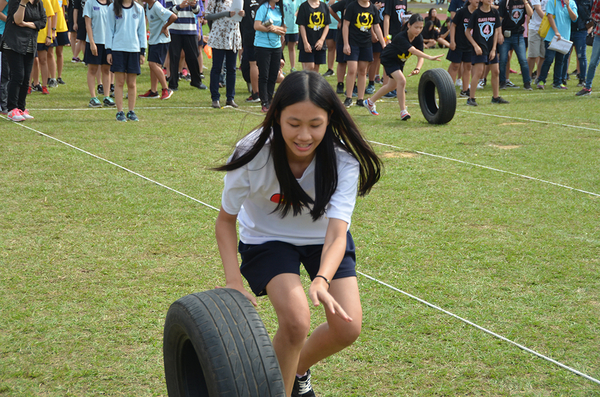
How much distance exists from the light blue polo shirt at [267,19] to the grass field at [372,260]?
223 centimetres

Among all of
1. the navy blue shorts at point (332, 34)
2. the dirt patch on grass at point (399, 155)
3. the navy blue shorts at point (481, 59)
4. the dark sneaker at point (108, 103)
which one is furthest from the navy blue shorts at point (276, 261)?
the navy blue shorts at point (332, 34)

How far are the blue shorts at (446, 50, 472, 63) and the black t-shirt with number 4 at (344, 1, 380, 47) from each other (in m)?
2.14

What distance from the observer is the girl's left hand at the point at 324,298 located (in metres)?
1.96

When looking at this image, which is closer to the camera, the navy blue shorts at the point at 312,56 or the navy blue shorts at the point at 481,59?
the navy blue shorts at the point at 481,59

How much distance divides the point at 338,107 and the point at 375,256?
1.87 meters

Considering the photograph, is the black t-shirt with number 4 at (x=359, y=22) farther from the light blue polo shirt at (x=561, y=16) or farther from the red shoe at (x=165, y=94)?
the light blue polo shirt at (x=561, y=16)

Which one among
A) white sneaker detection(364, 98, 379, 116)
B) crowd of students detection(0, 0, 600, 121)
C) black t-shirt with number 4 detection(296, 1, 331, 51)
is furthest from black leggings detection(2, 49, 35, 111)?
white sneaker detection(364, 98, 379, 116)

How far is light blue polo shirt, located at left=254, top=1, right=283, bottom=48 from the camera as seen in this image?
9211mm

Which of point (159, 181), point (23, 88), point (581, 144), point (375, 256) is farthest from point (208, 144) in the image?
point (581, 144)

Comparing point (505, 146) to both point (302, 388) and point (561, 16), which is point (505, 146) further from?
point (561, 16)

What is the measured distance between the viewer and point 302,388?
8.57ft

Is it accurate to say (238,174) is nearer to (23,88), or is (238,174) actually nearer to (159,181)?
(159,181)

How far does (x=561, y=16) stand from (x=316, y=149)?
12.1 metres

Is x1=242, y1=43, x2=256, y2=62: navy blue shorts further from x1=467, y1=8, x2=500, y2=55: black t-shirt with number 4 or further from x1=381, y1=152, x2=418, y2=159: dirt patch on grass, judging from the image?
x1=381, y1=152, x2=418, y2=159: dirt patch on grass
